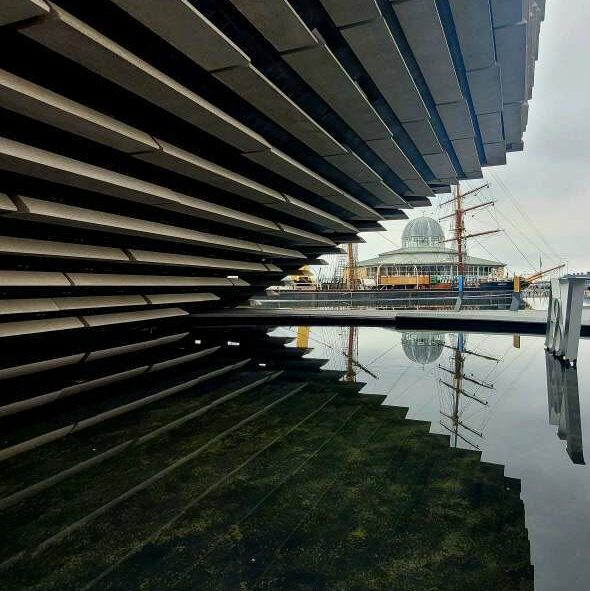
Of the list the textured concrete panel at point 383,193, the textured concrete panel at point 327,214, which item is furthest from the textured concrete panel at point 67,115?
the textured concrete panel at point 383,193

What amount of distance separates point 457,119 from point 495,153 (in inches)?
156

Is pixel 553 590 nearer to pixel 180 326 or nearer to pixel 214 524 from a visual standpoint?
pixel 214 524

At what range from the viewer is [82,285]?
8961 mm

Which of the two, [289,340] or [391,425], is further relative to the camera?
[289,340]

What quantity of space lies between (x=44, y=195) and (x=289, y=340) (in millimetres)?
9403

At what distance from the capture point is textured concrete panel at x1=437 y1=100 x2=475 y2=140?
8.63 m

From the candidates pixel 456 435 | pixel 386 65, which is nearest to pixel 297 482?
pixel 456 435

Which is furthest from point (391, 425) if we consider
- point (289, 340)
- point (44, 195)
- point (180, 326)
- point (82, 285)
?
point (180, 326)

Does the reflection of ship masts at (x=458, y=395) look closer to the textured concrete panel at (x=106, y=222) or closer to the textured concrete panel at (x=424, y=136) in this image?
the textured concrete panel at (x=424, y=136)

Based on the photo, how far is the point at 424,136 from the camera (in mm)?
9750

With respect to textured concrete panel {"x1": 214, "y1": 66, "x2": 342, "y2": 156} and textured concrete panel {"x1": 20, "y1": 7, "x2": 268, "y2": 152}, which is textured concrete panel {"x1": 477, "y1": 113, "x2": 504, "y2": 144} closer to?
textured concrete panel {"x1": 214, "y1": 66, "x2": 342, "y2": 156}

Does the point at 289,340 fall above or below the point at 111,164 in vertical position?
below

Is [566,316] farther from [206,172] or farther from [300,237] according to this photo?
[206,172]

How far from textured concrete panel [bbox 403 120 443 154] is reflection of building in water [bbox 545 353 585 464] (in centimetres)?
598
